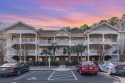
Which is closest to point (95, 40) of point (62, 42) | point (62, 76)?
point (62, 42)

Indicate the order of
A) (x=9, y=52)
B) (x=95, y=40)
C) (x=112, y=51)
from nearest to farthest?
(x=9, y=52), (x=112, y=51), (x=95, y=40)

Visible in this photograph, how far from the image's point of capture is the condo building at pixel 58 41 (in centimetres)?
5259

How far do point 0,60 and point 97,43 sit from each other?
804 inches

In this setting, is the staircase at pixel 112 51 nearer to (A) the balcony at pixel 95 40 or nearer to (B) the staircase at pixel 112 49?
(B) the staircase at pixel 112 49

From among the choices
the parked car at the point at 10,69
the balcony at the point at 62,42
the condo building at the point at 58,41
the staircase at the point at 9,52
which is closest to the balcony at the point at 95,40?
the condo building at the point at 58,41

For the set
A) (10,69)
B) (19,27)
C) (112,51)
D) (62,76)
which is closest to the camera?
(62,76)

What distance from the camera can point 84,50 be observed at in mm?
53500

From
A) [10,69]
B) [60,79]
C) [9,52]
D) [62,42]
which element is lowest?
[60,79]

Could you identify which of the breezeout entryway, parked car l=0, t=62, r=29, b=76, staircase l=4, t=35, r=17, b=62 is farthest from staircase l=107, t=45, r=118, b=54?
parked car l=0, t=62, r=29, b=76

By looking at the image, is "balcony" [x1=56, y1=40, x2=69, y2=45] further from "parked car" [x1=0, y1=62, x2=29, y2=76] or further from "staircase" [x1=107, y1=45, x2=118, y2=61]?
"parked car" [x1=0, y1=62, x2=29, y2=76]

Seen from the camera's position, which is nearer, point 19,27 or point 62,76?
point 62,76

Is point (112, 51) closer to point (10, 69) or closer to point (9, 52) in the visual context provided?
point (9, 52)

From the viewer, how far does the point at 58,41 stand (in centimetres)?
5600

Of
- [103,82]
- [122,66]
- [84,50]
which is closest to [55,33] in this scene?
[84,50]
